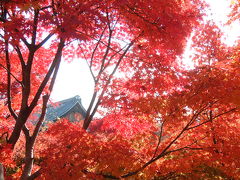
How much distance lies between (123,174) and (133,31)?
15.2ft

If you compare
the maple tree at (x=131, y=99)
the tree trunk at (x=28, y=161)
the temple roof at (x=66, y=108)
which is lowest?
the tree trunk at (x=28, y=161)

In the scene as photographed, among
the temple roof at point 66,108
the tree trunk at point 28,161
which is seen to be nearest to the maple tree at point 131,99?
the tree trunk at point 28,161

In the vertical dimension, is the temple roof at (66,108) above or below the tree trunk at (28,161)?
above

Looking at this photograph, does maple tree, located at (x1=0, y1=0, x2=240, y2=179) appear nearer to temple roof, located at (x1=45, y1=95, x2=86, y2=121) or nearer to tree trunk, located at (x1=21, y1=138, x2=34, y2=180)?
tree trunk, located at (x1=21, y1=138, x2=34, y2=180)

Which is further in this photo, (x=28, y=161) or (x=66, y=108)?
(x=66, y=108)

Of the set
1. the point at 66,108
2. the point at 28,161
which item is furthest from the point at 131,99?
the point at 66,108

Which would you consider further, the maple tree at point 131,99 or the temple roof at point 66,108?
the temple roof at point 66,108

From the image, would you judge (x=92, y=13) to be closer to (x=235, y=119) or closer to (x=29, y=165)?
(x=29, y=165)

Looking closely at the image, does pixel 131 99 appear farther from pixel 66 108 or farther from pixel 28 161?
pixel 66 108

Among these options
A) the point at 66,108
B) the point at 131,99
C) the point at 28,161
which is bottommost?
the point at 28,161

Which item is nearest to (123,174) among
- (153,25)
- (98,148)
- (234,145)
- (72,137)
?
(98,148)

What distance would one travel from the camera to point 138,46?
24.1 ft

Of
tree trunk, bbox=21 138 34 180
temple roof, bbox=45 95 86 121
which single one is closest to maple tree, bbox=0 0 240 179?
tree trunk, bbox=21 138 34 180

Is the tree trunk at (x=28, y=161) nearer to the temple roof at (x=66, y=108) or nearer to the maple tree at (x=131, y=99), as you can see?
the maple tree at (x=131, y=99)
